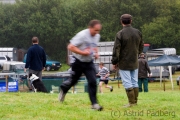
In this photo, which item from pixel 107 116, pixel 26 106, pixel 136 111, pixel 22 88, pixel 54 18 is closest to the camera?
pixel 107 116

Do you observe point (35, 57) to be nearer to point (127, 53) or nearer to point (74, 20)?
point (127, 53)

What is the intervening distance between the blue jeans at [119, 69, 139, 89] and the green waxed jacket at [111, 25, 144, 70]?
0.10m

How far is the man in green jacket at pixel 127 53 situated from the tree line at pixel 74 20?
44.9 meters

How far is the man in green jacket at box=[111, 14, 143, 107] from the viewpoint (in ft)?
27.7

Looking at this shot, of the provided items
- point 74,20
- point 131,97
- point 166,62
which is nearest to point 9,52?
point 74,20

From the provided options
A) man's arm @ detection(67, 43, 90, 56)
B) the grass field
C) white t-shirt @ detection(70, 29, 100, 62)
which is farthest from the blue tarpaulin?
man's arm @ detection(67, 43, 90, 56)

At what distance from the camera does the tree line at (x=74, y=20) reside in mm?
53875

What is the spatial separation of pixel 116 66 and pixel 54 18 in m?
49.3

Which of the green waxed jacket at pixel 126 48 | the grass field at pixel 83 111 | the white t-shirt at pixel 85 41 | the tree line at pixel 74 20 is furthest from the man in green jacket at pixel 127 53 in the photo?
the tree line at pixel 74 20

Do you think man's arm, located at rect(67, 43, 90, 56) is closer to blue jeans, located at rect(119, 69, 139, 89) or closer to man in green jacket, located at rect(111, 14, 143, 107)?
man in green jacket, located at rect(111, 14, 143, 107)

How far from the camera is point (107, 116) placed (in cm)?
708

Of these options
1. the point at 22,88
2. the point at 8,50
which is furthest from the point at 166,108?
the point at 8,50

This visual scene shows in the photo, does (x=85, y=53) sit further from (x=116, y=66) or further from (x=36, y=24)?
(x=36, y=24)

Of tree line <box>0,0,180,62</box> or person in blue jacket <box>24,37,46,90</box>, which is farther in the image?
tree line <box>0,0,180,62</box>
